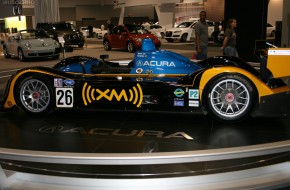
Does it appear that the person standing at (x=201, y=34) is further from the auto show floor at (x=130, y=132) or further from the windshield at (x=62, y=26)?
the windshield at (x=62, y=26)

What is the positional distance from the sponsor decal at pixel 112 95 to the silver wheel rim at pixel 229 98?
0.99m

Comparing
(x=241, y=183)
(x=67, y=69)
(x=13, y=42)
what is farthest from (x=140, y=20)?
(x=241, y=183)

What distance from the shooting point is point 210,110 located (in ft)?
16.1

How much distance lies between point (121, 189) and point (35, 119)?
328cm

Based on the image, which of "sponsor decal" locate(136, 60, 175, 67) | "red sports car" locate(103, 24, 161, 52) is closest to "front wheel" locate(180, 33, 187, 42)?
"red sports car" locate(103, 24, 161, 52)

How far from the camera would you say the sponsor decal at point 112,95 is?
16.8ft

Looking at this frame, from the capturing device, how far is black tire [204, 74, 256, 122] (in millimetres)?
4777

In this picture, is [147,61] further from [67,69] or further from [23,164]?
[23,164]

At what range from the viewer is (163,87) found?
16.6ft

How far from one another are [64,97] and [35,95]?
1.51 ft

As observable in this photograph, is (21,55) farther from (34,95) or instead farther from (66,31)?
(34,95)

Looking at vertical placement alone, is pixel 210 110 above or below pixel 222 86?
below

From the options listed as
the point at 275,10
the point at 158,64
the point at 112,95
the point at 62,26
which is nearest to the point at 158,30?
the point at 275,10

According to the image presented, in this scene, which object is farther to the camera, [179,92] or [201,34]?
[201,34]
